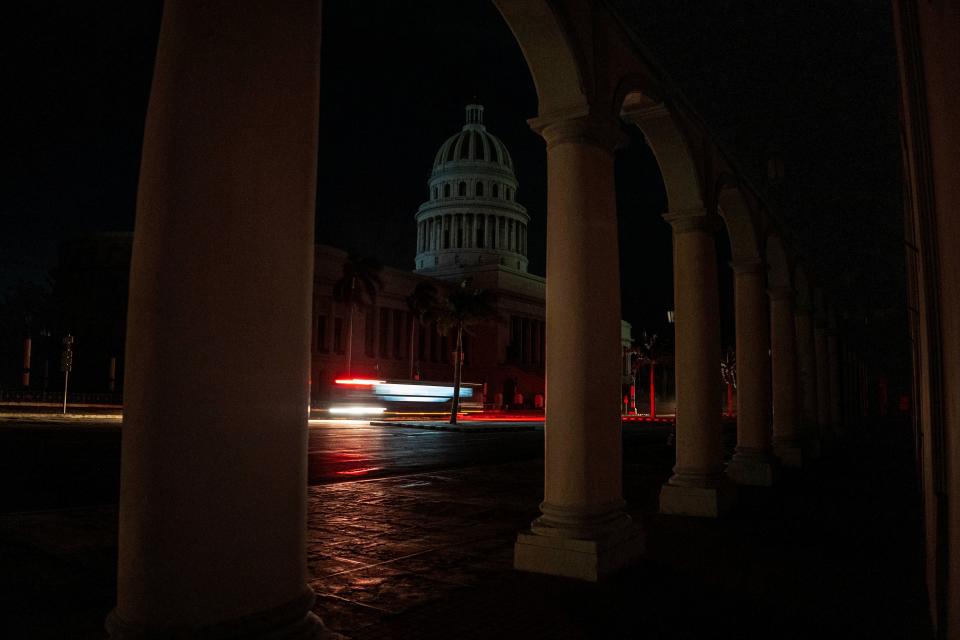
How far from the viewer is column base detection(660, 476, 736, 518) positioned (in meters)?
10.5

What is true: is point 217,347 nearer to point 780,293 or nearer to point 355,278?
point 780,293

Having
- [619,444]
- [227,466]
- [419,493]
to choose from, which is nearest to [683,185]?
[619,444]

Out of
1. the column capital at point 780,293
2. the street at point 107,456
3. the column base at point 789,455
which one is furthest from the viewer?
the column base at point 789,455

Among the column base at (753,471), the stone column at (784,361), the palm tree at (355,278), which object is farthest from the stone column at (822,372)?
the palm tree at (355,278)

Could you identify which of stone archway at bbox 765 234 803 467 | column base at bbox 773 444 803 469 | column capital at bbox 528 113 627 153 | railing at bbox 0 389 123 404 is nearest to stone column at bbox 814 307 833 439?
column base at bbox 773 444 803 469

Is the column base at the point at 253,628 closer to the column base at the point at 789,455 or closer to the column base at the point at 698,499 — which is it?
the column base at the point at 698,499

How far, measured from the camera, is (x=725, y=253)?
6275 centimetres

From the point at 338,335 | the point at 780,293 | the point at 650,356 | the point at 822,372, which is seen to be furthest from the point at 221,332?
the point at 338,335

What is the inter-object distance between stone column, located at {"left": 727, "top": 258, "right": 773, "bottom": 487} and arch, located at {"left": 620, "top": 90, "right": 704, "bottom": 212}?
13.1 feet

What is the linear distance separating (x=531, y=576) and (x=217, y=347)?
14.2 feet

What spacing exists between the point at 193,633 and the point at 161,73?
281 cm

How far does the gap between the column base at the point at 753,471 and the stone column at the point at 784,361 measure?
351 centimetres

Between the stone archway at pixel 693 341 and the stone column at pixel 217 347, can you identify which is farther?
the stone archway at pixel 693 341

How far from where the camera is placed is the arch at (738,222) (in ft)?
43.6
